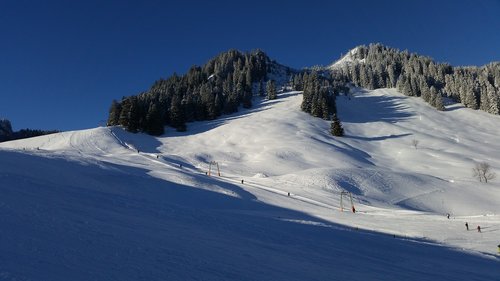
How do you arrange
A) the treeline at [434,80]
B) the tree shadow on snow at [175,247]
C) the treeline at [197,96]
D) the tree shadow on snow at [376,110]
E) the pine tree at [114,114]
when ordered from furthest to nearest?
the treeline at [434,80], the tree shadow on snow at [376,110], the pine tree at [114,114], the treeline at [197,96], the tree shadow on snow at [175,247]

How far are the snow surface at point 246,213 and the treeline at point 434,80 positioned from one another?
2013 inches

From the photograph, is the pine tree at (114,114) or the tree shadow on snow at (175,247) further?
the pine tree at (114,114)

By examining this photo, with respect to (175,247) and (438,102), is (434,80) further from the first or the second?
(175,247)

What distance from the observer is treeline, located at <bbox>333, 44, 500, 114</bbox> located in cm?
13300

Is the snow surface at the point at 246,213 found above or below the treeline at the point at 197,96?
below

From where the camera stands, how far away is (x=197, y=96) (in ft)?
424

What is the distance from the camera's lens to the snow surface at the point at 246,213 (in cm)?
1065

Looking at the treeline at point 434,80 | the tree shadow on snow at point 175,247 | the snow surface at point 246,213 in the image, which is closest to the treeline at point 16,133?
the snow surface at point 246,213

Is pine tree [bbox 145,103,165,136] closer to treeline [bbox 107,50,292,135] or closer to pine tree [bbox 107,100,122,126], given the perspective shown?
treeline [bbox 107,50,292,135]

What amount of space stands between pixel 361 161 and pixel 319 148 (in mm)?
8799

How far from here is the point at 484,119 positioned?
397 feet

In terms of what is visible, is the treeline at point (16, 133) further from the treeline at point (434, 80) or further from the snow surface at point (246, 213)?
the treeline at point (434, 80)

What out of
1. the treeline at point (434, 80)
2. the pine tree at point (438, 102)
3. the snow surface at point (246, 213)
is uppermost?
the treeline at point (434, 80)

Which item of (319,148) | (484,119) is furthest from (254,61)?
(319,148)
